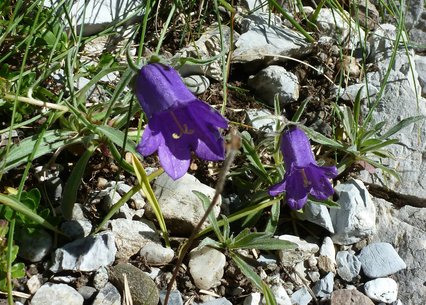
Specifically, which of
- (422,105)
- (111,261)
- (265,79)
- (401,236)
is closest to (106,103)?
(111,261)

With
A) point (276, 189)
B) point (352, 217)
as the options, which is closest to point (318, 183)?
point (276, 189)

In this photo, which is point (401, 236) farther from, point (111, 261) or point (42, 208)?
point (42, 208)

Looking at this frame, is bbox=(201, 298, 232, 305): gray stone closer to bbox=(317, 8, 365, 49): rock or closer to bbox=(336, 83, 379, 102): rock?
bbox=(336, 83, 379, 102): rock

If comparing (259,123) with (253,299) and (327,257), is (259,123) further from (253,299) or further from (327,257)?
(253,299)

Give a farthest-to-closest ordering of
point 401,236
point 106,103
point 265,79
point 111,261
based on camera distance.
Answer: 1. point 265,79
2. point 401,236
3. point 106,103
4. point 111,261

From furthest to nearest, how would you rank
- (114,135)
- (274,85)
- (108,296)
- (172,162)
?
(274,85) → (114,135) → (108,296) → (172,162)

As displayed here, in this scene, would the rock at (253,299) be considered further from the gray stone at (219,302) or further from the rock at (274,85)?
the rock at (274,85)

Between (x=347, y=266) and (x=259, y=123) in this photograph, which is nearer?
(x=347, y=266)
